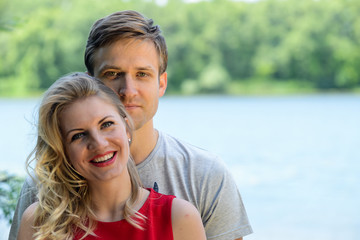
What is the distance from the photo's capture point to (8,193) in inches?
120

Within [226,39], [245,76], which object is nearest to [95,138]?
[245,76]

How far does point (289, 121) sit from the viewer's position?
18.4 meters

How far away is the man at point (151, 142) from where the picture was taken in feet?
6.39

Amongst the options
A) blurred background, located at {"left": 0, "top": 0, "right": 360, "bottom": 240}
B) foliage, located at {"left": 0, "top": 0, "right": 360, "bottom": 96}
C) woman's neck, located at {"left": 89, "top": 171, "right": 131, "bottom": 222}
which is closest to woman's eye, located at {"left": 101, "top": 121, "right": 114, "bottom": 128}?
woman's neck, located at {"left": 89, "top": 171, "right": 131, "bottom": 222}

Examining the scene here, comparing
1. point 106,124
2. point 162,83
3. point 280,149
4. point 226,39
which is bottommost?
point 280,149

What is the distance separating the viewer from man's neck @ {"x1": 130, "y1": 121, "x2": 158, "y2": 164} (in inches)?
80.4

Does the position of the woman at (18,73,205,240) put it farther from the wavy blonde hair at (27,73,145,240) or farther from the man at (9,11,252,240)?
the man at (9,11,252,240)

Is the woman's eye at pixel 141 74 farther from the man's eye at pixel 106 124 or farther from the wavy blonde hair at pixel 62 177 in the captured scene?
the man's eye at pixel 106 124

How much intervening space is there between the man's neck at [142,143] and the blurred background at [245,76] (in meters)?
10.3

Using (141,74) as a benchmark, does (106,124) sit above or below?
below

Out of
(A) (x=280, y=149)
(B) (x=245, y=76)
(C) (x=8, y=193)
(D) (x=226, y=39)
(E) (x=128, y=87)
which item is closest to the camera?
(E) (x=128, y=87)

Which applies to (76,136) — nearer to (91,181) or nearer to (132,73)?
(91,181)

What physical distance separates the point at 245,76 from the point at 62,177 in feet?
57.7

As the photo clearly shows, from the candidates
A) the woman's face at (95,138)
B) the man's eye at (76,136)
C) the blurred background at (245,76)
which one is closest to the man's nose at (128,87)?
the woman's face at (95,138)
